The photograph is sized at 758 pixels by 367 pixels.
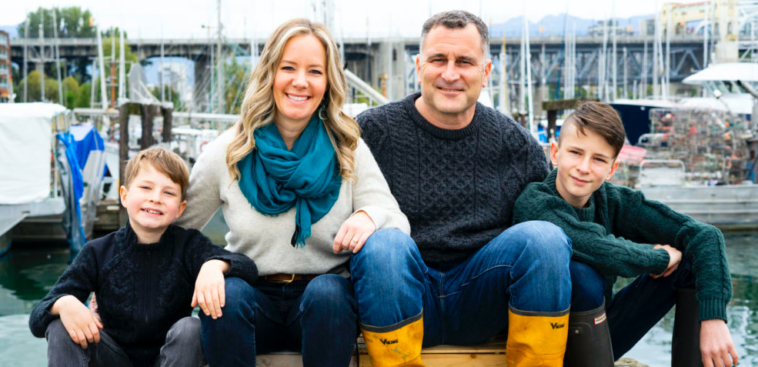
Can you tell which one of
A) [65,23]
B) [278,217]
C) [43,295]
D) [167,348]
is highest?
[65,23]

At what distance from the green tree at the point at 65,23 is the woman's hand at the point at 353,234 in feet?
220

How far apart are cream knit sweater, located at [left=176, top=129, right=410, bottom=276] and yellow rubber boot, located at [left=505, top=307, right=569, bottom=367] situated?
509mm

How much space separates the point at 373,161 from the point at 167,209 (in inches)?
30.1

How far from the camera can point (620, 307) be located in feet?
8.81

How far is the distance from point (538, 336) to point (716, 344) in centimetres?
67

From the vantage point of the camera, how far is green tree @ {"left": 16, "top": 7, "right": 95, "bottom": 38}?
61750 millimetres

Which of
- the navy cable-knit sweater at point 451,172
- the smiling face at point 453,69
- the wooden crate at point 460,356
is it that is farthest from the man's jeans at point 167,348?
the smiling face at point 453,69

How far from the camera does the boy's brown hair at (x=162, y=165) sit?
237 cm

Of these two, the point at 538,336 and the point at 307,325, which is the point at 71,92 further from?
the point at 538,336

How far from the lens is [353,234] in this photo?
87.4 inches

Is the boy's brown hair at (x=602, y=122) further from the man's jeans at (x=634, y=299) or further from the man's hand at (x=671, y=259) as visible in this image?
the man's jeans at (x=634, y=299)

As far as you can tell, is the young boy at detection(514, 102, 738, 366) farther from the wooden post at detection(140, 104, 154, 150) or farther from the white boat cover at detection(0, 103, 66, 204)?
the wooden post at detection(140, 104, 154, 150)

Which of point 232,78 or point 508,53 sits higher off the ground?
point 508,53

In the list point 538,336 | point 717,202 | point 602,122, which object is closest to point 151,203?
point 538,336
